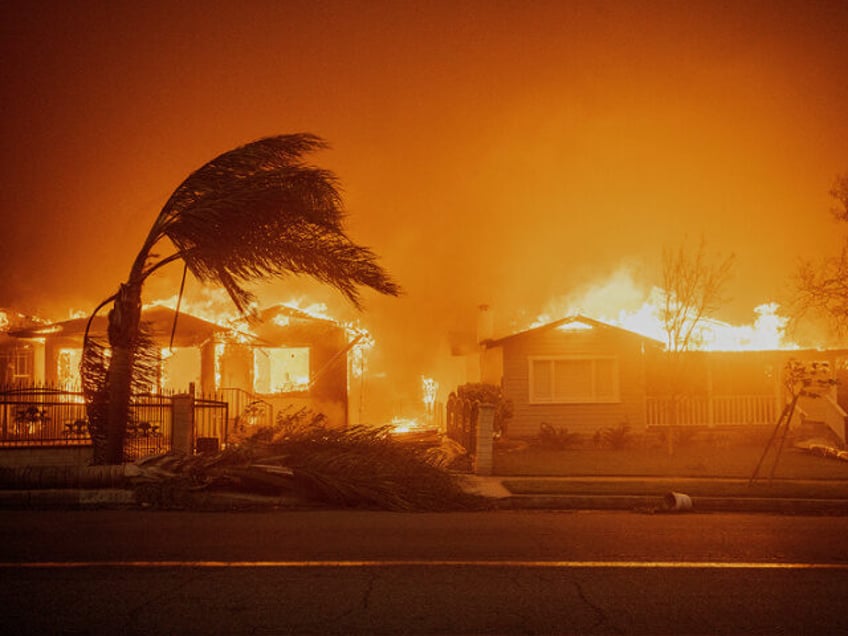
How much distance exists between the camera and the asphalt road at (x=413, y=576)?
16.9ft

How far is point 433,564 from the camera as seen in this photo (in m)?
6.77

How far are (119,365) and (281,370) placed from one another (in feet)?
43.0

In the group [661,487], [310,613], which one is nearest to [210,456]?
[310,613]

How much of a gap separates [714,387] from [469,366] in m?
9.70

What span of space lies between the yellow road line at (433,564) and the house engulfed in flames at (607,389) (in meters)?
15.2

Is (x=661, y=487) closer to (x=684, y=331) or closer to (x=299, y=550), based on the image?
(x=299, y=550)

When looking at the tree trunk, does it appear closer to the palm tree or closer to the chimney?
the palm tree

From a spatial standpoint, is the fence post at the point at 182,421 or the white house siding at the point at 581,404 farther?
the white house siding at the point at 581,404

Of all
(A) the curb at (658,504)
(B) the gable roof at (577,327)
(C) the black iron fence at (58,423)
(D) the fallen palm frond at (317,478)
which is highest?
(B) the gable roof at (577,327)

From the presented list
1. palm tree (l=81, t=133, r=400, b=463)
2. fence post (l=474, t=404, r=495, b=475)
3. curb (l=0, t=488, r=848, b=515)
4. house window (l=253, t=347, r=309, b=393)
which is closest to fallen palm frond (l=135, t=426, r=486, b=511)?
curb (l=0, t=488, r=848, b=515)

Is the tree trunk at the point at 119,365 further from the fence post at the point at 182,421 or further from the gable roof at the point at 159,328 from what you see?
the gable roof at the point at 159,328

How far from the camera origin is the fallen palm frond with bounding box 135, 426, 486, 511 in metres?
10.4

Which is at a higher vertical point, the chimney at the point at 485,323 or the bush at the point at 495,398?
the chimney at the point at 485,323

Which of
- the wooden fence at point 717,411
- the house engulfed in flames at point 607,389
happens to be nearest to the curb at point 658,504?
the house engulfed in flames at point 607,389
